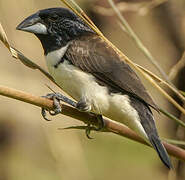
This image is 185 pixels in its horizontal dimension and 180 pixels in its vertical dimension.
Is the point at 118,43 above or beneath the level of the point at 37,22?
beneath

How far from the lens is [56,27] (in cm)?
319

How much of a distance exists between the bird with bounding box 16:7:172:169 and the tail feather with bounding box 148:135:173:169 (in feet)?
0.30

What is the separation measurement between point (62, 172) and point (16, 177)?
104 inches

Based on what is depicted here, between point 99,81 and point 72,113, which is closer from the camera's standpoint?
point 72,113

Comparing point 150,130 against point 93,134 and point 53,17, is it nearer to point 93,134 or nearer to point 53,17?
point 53,17

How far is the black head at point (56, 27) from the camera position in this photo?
3.12 meters

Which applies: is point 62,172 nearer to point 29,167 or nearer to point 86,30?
point 86,30

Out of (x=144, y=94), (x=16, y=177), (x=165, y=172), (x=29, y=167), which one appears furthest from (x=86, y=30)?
(x=29, y=167)

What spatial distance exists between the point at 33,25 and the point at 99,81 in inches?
16.7

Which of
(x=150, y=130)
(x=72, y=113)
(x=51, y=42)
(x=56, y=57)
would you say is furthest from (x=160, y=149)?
(x=51, y=42)

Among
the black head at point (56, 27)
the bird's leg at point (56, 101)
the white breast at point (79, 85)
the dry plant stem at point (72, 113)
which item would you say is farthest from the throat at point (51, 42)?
the dry plant stem at point (72, 113)

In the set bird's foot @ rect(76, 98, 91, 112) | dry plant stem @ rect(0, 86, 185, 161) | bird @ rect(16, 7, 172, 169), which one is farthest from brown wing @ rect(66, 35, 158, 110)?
dry plant stem @ rect(0, 86, 185, 161)

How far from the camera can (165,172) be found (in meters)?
4.92

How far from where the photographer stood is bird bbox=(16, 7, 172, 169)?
2941 mm
